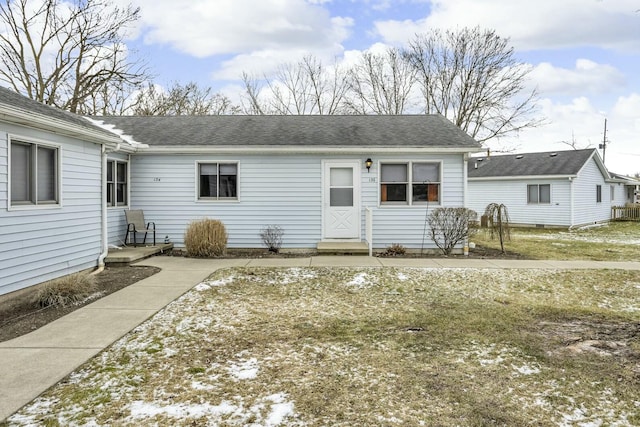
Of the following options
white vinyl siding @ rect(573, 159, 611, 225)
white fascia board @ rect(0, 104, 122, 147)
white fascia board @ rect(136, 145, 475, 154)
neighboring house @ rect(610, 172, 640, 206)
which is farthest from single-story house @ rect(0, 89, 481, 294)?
neighboring house @ rect(610, 172, 640, 206)

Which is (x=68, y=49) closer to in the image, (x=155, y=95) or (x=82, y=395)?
(x=155, y=95)

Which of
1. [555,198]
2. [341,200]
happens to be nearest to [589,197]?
[555,198]

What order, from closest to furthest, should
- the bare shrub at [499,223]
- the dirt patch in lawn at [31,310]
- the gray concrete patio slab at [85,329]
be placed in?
the gray concrete patio slab at [85,329] → the dirt patch in lawn at [31,310] → the bare shrub at [499,223]

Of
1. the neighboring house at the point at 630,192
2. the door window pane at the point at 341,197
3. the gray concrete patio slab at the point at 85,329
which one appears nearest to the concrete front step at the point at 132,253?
the gray concrete patio slab at the point at 85,329

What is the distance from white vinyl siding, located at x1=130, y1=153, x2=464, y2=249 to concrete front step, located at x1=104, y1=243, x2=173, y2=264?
2.20 feet

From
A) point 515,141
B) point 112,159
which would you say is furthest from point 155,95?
point 515,141

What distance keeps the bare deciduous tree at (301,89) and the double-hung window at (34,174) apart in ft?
71.8

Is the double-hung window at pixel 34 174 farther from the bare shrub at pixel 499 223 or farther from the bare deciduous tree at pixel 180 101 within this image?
the bare deciduous tree at pixel 180 101

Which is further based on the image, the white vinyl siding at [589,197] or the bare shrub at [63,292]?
the white vinyl siding at [589,197]

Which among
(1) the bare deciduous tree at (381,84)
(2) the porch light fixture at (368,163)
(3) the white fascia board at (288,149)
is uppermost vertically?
(1) the bare deciduous tree at (381,84)

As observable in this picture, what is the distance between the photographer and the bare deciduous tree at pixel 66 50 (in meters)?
18.8

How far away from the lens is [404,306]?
568cm

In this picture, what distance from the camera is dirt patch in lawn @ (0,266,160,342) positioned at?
4690 mm

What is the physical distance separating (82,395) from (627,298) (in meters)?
7.26
